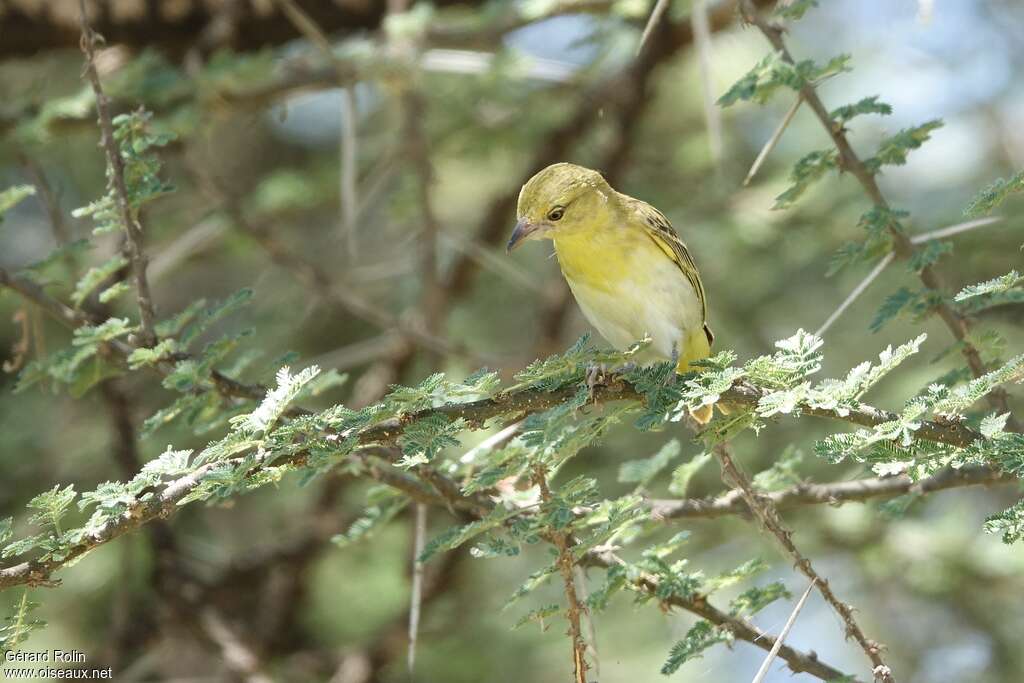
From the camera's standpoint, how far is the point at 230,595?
209 inches

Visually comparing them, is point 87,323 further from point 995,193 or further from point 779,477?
point 995,193

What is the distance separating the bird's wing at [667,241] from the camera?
4.45m

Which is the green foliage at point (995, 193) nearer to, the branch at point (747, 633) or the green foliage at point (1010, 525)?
the green foliage at point (1010, 525)

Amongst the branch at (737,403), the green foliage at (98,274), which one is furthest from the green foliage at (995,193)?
the green foliage at (98,274)

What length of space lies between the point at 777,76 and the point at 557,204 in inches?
51.2

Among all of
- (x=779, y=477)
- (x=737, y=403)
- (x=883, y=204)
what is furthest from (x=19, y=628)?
(x=883, y=204)

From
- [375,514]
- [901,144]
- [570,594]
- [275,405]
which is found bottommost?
[570,594]

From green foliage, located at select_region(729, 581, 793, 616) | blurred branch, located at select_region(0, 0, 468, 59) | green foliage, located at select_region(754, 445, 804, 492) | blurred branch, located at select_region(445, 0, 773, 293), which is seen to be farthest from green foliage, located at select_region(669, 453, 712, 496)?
blurred branch, located at select_region(0, 0, 468, 59)

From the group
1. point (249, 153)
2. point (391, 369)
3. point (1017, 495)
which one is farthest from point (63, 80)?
point (1017, 495)

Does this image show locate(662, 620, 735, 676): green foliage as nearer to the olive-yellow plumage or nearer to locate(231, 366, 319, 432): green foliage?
locate(231, 366, 319, 432): green foliage

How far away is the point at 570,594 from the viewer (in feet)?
7.93

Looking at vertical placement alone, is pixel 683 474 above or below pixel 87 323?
below

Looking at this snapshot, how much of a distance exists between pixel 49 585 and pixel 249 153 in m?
5.96

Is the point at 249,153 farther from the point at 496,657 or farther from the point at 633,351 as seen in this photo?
the point at 633,351
